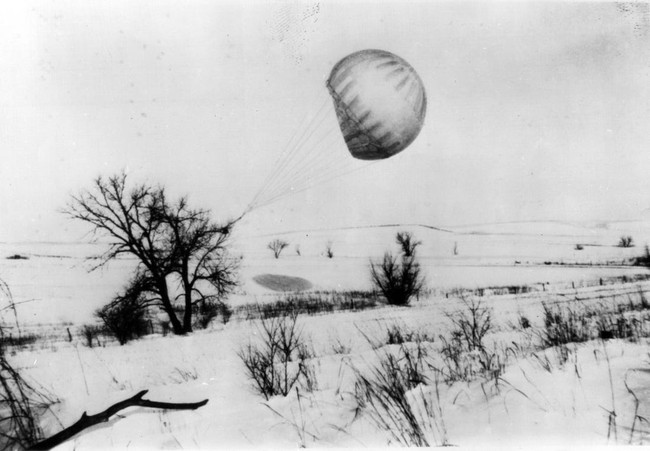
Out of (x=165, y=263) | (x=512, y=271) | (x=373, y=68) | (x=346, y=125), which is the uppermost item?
(x=373, y=68)

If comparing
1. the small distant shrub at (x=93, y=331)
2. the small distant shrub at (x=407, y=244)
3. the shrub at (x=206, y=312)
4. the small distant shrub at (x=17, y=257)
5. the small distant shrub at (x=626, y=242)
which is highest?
the small distant shrub at (x=17, y=257)

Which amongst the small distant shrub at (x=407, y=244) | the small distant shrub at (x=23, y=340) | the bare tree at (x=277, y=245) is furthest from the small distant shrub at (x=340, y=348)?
the bare tree at (x=277, y=245)

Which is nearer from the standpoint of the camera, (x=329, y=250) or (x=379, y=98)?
(x=379, y=98)

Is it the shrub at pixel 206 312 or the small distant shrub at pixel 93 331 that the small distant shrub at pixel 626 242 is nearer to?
the shrub at pixel 206 312

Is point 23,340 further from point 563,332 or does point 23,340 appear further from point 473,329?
point 563,332

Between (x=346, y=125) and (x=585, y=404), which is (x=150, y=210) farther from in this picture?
(x=585, y=404)

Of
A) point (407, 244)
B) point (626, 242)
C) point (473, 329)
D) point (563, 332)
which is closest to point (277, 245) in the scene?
point (407, 244)

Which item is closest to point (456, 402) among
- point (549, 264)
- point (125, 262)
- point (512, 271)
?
point (512, 271)

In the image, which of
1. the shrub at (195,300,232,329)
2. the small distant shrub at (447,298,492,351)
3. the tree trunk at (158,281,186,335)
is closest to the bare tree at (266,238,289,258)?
the shrub at (195,300,232,329)
